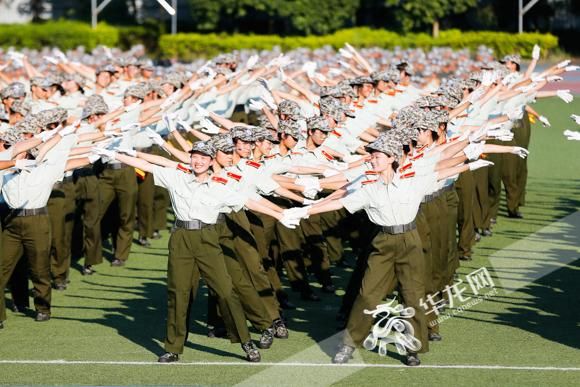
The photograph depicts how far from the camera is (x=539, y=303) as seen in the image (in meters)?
15.3

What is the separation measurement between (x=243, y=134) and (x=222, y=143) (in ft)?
2.20

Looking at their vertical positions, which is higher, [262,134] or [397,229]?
[262,134]

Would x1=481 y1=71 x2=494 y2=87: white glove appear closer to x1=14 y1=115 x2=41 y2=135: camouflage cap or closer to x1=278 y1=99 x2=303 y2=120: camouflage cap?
x1=278 y1=99 x2=303 y2=120: camouflage cap

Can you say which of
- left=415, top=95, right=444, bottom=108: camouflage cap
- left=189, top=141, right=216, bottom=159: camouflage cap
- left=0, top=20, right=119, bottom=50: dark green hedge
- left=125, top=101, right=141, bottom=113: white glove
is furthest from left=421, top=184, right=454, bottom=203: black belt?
left=0, top=20, right=119, bottom=50: dark green hedge

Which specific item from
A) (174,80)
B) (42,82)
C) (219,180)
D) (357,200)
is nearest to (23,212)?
(219,180)

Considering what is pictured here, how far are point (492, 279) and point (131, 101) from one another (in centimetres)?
527

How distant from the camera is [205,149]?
12.8 m

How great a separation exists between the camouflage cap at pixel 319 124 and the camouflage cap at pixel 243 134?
148 centimetres

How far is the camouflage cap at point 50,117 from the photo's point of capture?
15234 millimetres

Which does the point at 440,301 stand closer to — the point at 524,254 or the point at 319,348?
the point at 319,348

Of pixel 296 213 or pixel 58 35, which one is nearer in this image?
pixel 296 213

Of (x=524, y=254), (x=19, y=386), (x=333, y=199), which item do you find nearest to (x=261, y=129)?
(x=333, y=199)

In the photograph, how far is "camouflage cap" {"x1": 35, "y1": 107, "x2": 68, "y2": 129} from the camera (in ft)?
50.0

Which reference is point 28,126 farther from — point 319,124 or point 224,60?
point 224,60
